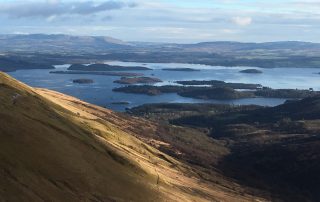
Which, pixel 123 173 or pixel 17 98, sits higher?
pixel 17 98

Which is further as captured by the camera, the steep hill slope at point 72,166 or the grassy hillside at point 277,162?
the grassy hillside at point 277,162

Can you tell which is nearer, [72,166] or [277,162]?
[72,166]

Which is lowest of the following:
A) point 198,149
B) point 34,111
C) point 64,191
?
point 198,149

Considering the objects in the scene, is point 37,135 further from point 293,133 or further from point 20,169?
point 293,133

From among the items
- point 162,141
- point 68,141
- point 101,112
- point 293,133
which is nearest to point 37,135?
point 68,141

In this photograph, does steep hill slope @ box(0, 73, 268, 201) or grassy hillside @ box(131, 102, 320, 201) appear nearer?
steep hill slope @ box(0, 73, 268, 201)

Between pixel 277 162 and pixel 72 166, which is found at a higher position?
pixel 72 166

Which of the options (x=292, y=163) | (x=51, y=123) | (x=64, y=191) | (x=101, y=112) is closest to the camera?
(x=64, y=191)

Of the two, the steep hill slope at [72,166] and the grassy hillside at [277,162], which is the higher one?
the steep hill slope at [72,166]
